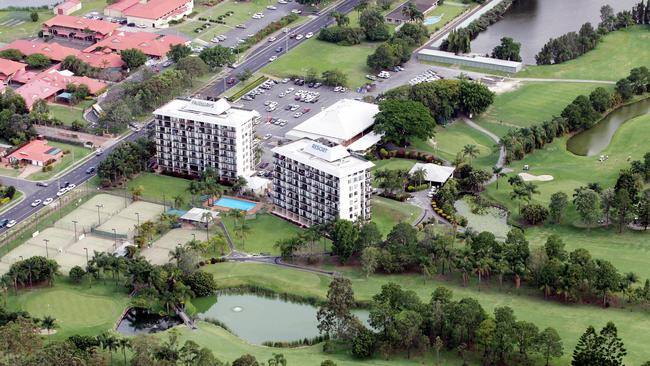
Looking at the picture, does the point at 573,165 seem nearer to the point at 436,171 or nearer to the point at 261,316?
the point at 436,171

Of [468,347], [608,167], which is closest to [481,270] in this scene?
[468,347]

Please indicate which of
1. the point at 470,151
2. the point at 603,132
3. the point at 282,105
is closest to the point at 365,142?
the point at 470,151

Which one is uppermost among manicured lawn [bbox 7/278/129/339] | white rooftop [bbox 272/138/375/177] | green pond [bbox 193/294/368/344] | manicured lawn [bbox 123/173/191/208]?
white rooftop [bbox 272/138/375/177]

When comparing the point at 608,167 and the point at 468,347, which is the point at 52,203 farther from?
the point at 608,167

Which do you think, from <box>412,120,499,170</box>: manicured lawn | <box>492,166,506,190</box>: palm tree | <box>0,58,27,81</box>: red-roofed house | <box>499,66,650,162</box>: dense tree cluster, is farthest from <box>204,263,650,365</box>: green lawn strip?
<box>0,58,27,81</box>: red-roofed house

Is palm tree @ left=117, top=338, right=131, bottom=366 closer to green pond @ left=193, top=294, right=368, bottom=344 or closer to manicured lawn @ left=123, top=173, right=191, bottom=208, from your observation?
green pond @ left=193, top=294, right=368, bottom=344

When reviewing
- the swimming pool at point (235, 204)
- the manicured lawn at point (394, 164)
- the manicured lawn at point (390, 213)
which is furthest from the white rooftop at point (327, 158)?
the manicured lawn at point (394, 164)
